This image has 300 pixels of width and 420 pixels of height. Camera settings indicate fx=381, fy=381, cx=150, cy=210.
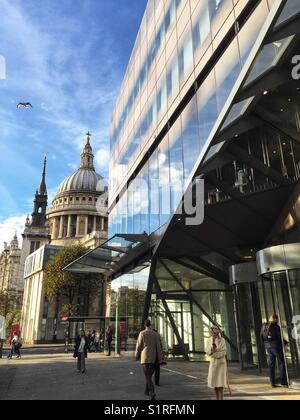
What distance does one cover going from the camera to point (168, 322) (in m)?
21.3

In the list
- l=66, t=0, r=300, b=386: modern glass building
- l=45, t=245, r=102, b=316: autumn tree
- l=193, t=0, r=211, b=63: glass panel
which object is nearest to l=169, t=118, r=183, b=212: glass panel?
l=66, t=0, r=300, b=386: modern glass building

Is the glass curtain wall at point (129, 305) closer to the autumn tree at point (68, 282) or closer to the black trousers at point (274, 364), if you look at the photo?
the black trousers at point (274, 364)

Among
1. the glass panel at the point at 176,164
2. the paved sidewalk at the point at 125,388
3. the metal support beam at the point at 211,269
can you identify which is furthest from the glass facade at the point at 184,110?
the paved sidewalk at the point at 125,388

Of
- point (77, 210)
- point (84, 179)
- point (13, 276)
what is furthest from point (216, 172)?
point (13, 276)

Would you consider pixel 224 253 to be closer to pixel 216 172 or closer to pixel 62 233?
pixel 216 172

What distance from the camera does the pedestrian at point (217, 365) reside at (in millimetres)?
8352

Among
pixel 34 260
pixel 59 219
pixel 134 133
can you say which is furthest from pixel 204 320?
pixel 59 219

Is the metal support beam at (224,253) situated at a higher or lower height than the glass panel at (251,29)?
lower

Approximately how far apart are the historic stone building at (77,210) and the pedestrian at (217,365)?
318ft

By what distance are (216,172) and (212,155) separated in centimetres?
150

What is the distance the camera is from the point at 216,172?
15789 mm

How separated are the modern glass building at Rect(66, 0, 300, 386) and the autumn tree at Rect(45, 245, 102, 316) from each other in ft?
130

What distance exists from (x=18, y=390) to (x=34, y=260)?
77.4 meters
